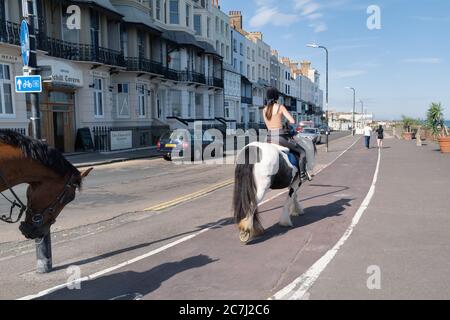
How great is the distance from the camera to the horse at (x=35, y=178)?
3.83 meters

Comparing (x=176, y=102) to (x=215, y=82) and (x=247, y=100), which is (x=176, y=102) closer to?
(x=215, y=82)

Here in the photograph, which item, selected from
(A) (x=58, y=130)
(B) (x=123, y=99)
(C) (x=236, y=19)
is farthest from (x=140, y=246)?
(C) (x=236, y=19)

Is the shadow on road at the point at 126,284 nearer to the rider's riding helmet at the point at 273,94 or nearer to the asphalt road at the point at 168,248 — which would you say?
the asphalt road at the point at 168,248

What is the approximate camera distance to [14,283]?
4.86 m

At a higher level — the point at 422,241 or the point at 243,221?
the point at 243,221

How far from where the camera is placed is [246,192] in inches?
244

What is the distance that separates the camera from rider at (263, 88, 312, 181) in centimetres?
693

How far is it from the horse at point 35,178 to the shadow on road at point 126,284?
839 millimetres

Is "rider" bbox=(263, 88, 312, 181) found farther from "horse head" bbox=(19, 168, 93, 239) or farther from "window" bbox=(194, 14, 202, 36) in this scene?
"window" bbox=(194, 14, 202, 36)

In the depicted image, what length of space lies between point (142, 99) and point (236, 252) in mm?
29038

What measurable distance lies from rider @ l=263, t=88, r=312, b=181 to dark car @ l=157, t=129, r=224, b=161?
14269mm

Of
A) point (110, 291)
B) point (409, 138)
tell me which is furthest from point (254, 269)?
point (409, 138)
